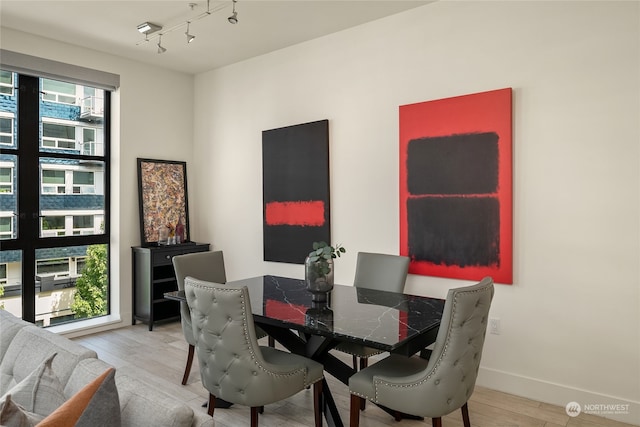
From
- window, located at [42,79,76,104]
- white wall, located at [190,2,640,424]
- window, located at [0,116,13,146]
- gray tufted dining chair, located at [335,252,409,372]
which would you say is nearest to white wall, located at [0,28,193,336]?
window, located at [42,79,76,104]

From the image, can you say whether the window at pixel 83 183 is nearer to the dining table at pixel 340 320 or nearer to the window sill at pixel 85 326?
the window sill at pixel 85 326

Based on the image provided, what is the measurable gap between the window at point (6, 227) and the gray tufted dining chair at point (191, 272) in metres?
1.85

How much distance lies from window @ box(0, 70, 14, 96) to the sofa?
9.37 ft

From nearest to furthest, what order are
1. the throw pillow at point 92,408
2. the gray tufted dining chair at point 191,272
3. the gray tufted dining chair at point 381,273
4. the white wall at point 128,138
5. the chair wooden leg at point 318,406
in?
the throw pillow at point 92,408
the chair wooden leg at point 318,406
the gray tufted dining chair at point 191,272
the gray tufted dining chair at point 381,273
the white wall at point 128,138

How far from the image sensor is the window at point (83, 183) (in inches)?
173

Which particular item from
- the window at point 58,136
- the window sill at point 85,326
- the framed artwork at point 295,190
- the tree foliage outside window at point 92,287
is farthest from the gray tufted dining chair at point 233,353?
the window at point 58,136

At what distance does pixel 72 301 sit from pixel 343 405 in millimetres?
3129

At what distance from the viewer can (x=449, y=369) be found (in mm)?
1918

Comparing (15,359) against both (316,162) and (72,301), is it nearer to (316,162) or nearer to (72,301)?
(316,162)

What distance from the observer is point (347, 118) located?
3.79m

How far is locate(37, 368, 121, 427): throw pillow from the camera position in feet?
3.25

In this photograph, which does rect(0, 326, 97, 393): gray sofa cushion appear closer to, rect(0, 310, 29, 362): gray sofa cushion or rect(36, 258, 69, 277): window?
rect(0, 310, 29, 362): gray sofa cushion

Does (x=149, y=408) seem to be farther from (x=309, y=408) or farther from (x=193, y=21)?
(x=193, y=21)

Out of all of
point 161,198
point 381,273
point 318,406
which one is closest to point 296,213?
point 381,273
